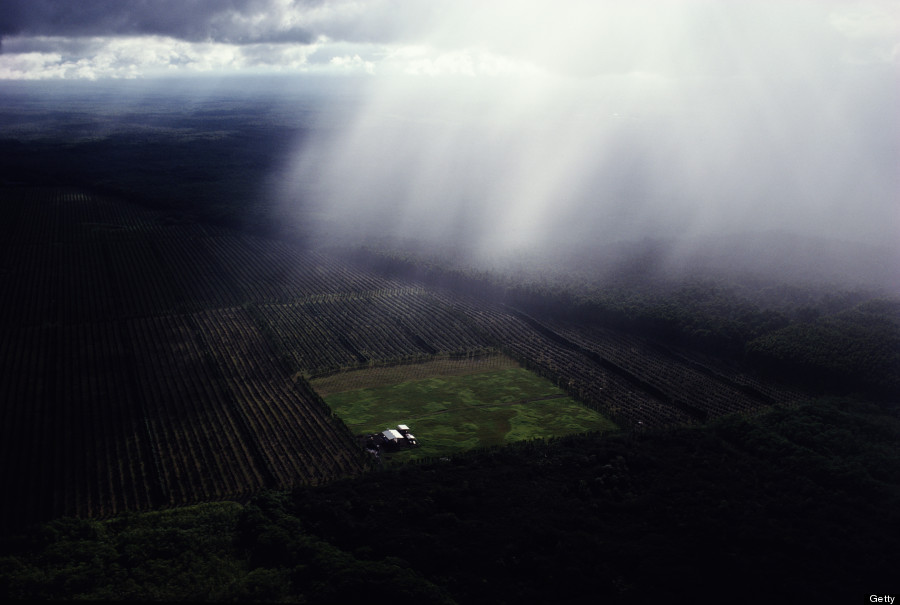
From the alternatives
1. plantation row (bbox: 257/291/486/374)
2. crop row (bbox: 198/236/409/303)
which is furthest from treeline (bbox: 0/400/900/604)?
crop row (bbox: 198/236/409/303)

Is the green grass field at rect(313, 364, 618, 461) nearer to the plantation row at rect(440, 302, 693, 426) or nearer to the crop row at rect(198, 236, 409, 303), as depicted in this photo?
the plantation row at rect(440, 302, 693, 426)

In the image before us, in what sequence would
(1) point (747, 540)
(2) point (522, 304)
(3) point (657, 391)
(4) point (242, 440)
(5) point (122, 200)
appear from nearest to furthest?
(1) point (747, 540)
(4) point (242, 440)
(3) point (657, 391)
(2) point (522, 304)
(5) point (122, 200)

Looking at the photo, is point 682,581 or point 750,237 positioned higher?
point 750,237

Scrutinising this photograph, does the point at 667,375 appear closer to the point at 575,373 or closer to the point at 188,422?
the point at 575,373

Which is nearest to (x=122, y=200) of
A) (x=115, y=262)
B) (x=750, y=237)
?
(x=115, y=262)

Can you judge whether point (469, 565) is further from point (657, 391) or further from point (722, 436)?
point (657, 391)

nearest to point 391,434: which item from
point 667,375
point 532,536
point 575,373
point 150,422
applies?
point 532,536
